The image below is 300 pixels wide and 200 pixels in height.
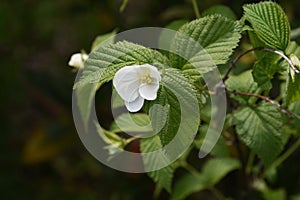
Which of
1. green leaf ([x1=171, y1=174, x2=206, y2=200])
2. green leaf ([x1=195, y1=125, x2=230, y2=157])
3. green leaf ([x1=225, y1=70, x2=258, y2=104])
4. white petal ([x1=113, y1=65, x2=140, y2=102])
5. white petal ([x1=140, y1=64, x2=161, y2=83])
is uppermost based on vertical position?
white petal ([x1=140, y1=64, x2=161, y2=83])

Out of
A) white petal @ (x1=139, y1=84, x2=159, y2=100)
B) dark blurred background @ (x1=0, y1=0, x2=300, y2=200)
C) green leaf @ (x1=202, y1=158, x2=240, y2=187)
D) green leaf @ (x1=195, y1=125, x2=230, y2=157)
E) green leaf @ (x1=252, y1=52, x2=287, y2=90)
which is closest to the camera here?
white petal @ (x1=139, y1=84, x2=159, y2=100)

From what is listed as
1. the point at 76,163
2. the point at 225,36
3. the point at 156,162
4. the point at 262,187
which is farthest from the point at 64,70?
the point at 225,36

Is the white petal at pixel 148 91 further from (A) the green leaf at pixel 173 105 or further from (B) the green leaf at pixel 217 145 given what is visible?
(B) the green leaf at pixel 217 145

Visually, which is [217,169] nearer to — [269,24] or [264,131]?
[264,131]

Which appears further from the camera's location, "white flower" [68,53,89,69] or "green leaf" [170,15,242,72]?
"white flower" [68,53,89,69]

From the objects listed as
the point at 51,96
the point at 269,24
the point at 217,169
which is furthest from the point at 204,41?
the point at 51,96

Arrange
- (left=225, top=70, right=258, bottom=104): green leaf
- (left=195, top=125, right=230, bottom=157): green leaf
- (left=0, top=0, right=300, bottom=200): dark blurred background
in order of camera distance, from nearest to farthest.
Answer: (left=225, top=70, right=258, bottom=104): green leaf, (left=195, top=125, right=230, bottom=157): green leaf, (left=0, top=0, right=300, bottom=200): dark blurred background

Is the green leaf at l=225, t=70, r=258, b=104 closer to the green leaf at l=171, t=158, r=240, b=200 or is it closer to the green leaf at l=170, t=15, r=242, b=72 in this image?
the green leaf at l=170, t=15, r=242, b=72

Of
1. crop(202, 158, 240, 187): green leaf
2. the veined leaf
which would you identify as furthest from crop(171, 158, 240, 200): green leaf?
the veined leaf
